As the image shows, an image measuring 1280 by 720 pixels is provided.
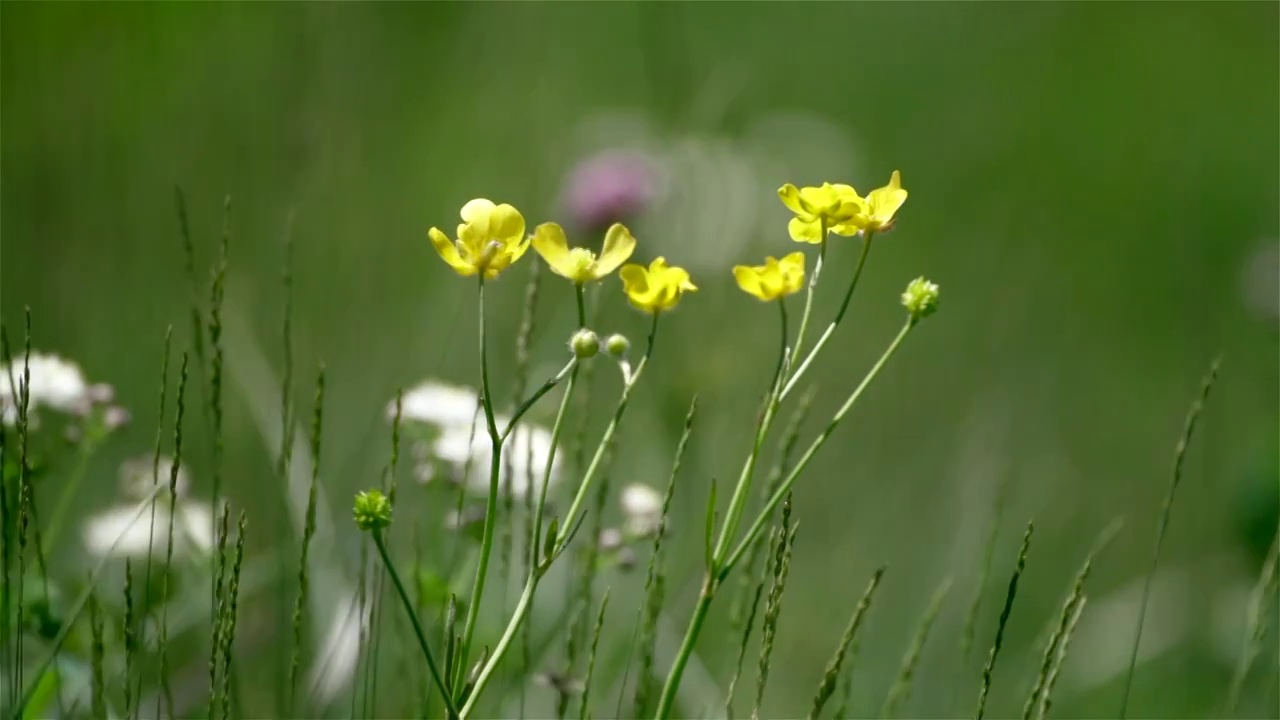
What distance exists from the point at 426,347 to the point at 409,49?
209 cm

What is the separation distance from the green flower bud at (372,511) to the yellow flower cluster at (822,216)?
0.25m

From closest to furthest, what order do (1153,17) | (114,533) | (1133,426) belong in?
(114,533), (1133,426), (1153,17)

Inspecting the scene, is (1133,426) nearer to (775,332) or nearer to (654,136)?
(775,332)

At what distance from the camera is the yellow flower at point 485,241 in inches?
31.3

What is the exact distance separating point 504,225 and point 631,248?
0.08m

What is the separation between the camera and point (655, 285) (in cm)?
81

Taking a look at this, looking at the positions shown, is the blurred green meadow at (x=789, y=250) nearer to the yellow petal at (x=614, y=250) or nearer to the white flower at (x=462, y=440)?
the white flower at (x=462, y=440)

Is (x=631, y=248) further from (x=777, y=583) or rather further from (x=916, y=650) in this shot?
(x=916, y=650)

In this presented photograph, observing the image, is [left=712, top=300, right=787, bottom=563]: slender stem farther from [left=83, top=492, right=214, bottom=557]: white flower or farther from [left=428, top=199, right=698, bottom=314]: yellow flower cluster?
[left=83, top=492, right=214, bottom=557]: white flower

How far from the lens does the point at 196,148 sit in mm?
3303

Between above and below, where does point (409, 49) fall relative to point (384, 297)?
above

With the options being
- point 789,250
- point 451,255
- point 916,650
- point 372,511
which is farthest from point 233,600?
point 789,250

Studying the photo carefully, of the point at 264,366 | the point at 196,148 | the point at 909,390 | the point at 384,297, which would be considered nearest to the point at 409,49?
the point at 196,148

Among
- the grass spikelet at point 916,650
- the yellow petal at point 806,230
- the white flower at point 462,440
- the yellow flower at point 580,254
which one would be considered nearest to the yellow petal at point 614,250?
the yellow flower at point 580,254
